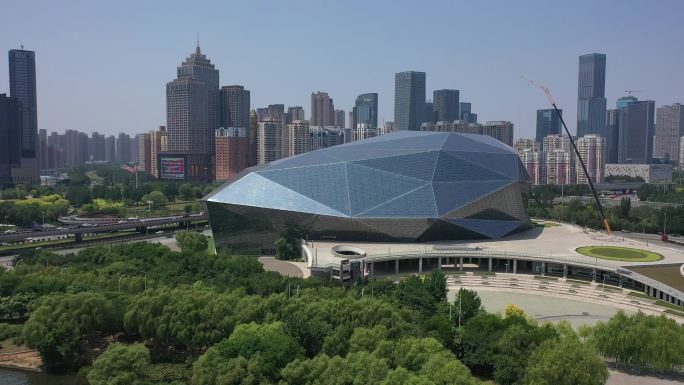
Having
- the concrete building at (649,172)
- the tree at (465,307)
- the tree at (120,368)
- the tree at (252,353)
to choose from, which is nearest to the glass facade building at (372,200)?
the tree at (465,307)

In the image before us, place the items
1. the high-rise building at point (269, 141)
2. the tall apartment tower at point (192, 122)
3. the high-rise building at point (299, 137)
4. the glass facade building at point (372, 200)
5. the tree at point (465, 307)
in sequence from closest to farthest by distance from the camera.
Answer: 1. the tree at point (465, 307)
2. the glass facade building at point (372, 200)
3. the high-rise building at point (299, 137)
4. the high-rise building at point (269, 141)
5. the tall apartment tower at point (192, 122)

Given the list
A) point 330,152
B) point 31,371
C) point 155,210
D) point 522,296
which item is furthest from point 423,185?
point 155,210

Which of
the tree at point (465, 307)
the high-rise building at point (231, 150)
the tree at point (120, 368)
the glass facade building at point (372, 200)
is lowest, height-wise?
the tree at point (120, 368)

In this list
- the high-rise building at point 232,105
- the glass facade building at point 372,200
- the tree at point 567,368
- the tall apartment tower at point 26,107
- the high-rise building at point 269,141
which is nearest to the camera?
the tree at point 567,368

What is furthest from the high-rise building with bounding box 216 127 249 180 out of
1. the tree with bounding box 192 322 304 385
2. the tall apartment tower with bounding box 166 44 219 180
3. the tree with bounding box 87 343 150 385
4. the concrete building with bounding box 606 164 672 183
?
the concrete building with bounding box 606 164 672 183

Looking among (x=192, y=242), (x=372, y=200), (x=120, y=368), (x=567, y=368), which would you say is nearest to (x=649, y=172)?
(x=372, y=200)

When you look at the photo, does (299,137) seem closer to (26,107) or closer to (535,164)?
(535,164)

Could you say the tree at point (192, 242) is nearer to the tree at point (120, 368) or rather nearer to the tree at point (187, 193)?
the tree at point (120, 368)
